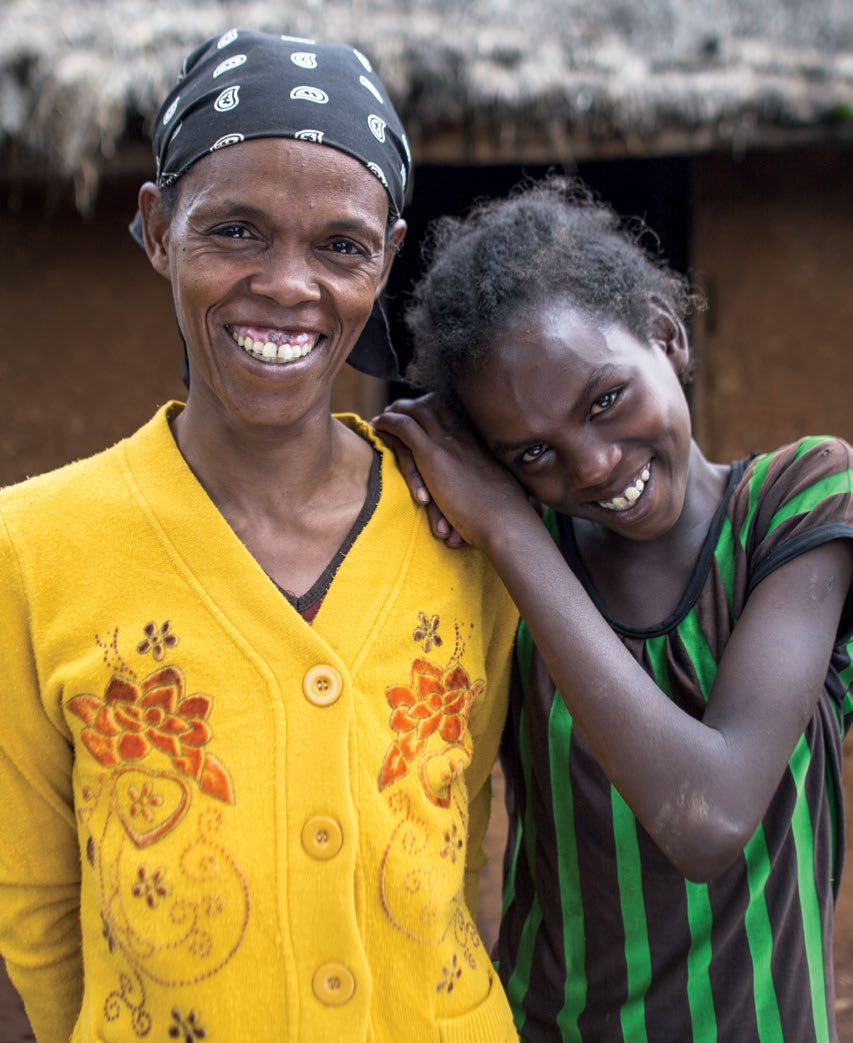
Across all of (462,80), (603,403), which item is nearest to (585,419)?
(603,403)

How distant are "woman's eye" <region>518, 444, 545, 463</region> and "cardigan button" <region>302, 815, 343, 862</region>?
0.65 meters

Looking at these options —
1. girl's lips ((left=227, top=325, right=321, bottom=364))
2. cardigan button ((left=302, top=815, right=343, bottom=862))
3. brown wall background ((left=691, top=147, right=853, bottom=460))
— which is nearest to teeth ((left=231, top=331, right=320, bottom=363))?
girl's lips ((left=227, top=325, right=321, bottom=364))

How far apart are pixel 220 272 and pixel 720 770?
910mm

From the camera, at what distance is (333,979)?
50.6 inches

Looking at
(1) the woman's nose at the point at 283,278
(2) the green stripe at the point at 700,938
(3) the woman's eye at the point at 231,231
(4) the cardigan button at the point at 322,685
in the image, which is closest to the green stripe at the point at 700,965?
(2) the green stripe at the point at 700,938

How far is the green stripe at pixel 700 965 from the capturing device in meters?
1.60

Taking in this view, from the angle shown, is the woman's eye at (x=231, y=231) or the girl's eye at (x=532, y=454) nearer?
the woman's eye at (x=231, y=231)

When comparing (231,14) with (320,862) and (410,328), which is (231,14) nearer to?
(410,328)

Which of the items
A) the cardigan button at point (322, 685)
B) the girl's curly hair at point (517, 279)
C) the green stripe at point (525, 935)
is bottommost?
the green stripe at point (525, 935)

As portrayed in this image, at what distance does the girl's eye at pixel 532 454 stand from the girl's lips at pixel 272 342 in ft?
1.37

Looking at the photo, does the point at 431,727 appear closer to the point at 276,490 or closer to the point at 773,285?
the point at 276,490

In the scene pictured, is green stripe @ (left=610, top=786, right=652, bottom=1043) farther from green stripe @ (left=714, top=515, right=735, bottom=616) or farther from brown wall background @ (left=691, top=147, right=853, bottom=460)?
brown wall background @ (left=691, top=147, right=853, bottom=460)

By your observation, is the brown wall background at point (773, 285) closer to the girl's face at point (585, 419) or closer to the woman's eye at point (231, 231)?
the girl's face at point (585, 419)

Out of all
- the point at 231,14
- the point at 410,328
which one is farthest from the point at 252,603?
the point at 231,14
